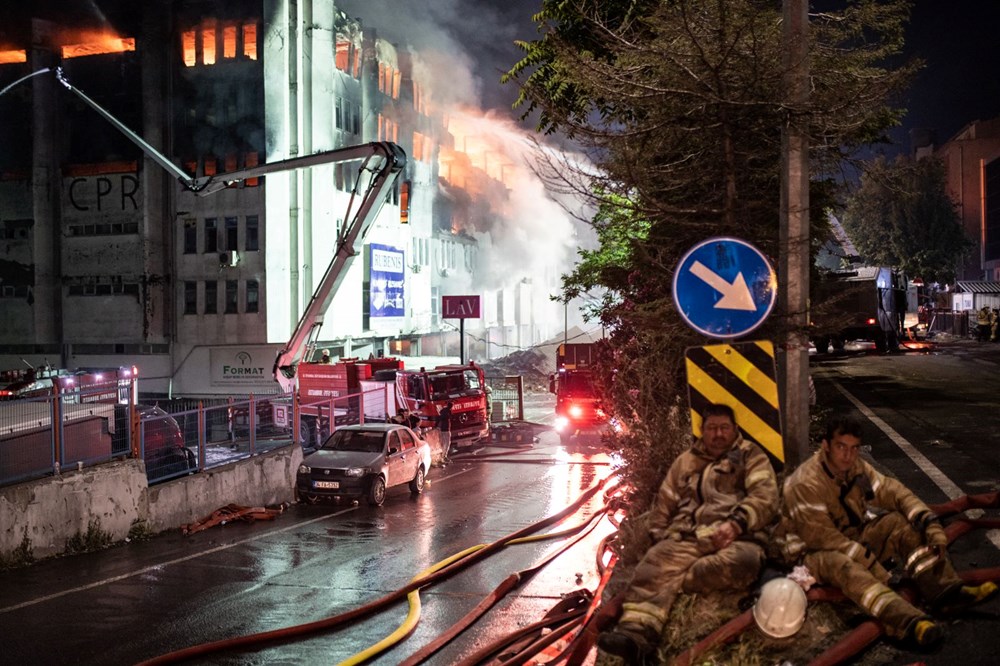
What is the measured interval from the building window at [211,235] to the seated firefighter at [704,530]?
40.2m

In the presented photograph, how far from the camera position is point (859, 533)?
5570 millimetres

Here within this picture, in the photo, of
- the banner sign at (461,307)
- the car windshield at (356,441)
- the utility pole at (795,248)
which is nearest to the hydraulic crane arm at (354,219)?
the banner sign at (461,307)

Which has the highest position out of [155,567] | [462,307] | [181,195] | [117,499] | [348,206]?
[181,195]

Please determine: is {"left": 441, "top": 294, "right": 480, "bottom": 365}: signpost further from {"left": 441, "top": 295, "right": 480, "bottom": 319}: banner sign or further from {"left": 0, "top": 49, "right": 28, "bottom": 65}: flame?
{"left": 0, "top": 49, "right": 28, "bottom": 65}: flame

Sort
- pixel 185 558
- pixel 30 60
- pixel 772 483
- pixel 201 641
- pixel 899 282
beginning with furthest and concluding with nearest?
pixel 30 60 → pixel 899 282 → pixel 185 558 → pixel 201 641 → pixel 772 483

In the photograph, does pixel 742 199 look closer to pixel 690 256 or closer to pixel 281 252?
pixel 690 256

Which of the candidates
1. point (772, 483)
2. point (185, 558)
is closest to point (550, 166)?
point (772, 483)

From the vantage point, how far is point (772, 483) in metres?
5.50

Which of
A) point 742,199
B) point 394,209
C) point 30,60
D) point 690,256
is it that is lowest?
point 690,256

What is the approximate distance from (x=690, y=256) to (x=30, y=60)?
4931 centimetres

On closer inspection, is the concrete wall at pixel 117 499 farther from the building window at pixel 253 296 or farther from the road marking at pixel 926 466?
the building window at pixel 253 296

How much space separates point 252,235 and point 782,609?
40.0 metres

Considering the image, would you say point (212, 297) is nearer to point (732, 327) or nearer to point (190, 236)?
point (190, 236)

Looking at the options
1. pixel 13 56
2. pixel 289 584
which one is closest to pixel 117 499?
pixel 289 584
